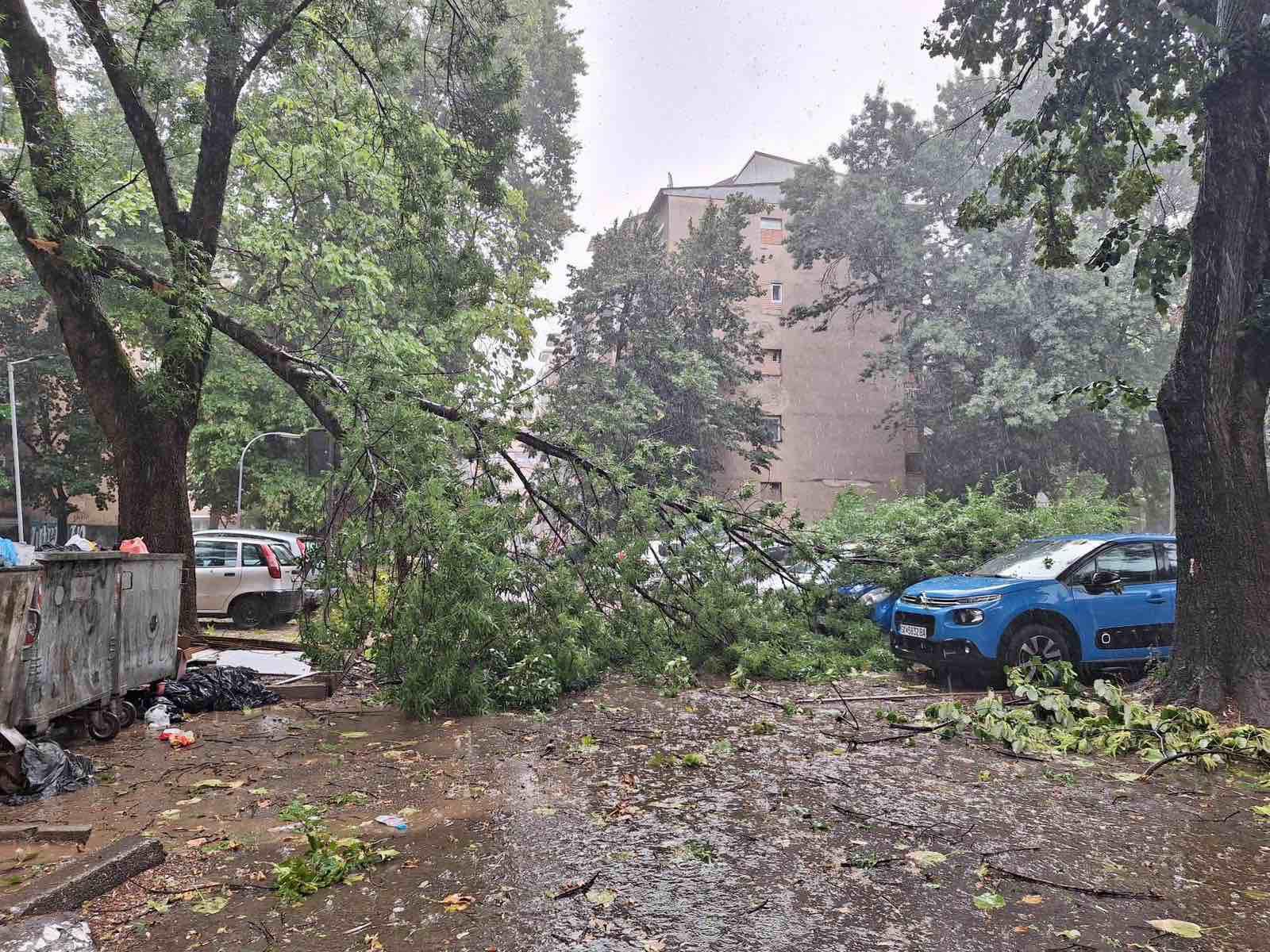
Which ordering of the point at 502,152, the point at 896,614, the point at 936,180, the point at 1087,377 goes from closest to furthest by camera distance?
1. the point at 896,614
2. the point at 502,152
3. the point at 1087,377
4. the point at 936,180

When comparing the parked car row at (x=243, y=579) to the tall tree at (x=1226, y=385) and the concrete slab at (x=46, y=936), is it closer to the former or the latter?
the concrete slab at (x=46, y=936)

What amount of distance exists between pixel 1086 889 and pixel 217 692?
318 inches

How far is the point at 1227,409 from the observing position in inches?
300

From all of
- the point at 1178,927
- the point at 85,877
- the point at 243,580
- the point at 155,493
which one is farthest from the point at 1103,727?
the point at 243,580

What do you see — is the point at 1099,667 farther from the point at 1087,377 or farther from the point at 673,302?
the point at 673,302

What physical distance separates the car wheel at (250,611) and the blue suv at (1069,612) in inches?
450

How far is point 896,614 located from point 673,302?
76.8 ft

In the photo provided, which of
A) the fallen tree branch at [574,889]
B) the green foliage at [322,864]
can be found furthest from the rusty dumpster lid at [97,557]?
the fallen tree branch at [574,889]

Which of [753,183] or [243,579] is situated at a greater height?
[753,183]

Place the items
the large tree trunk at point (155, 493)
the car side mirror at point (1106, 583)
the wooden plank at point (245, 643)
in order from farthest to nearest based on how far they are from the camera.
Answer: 1. the wooden plank at point (245, 643)
2. the large tree trunk at point (155, 493)
3. the car side mirror at point (1106, 583)

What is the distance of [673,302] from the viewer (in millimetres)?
32344

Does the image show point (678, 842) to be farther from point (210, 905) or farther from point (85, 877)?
point (85, 877)

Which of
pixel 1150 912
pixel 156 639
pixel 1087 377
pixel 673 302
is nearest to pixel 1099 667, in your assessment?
pixel 1150 912

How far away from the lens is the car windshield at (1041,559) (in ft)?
31.8
